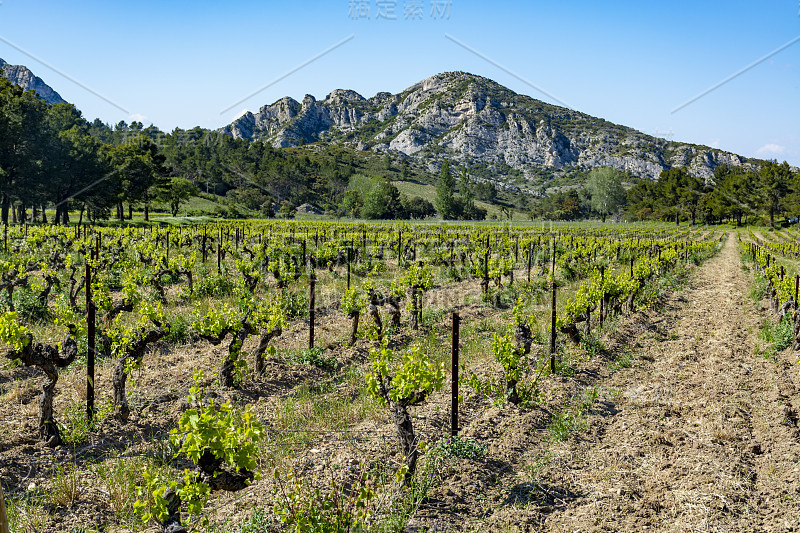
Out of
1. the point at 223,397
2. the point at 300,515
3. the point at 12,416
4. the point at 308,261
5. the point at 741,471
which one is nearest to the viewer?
the point at 300,515

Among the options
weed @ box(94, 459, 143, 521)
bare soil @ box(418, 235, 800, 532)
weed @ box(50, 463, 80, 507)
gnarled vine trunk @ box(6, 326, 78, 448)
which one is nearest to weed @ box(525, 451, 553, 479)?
bare soil @ box(418, 235, 800, 532)

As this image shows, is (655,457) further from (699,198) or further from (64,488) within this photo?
(699,198)

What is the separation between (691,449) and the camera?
6.88 meters

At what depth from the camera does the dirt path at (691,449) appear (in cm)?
541

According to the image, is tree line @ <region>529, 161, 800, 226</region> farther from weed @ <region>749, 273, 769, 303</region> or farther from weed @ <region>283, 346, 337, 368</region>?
weed @ <region>283, 346, 337, 368</region>

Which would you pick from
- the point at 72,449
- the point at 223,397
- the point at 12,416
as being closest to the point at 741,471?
the point at 223,397

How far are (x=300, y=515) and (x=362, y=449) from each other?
2272 mm

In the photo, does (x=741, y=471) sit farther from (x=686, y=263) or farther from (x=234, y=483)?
(x=686, y=263)

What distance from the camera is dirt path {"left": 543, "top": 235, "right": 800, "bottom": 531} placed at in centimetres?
541

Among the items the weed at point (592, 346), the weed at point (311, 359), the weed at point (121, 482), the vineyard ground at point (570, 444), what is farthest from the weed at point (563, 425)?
the weed at point (121, 482)

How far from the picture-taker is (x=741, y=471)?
6266 millimetres

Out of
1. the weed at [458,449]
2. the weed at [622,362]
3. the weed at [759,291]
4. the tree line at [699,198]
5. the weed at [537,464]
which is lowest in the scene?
the weed at [537,464]

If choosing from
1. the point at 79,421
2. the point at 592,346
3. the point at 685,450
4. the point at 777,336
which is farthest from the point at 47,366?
the point at 777,336

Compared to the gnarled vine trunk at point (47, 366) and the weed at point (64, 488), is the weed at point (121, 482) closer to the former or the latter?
→ the weed at point (64, 488)
